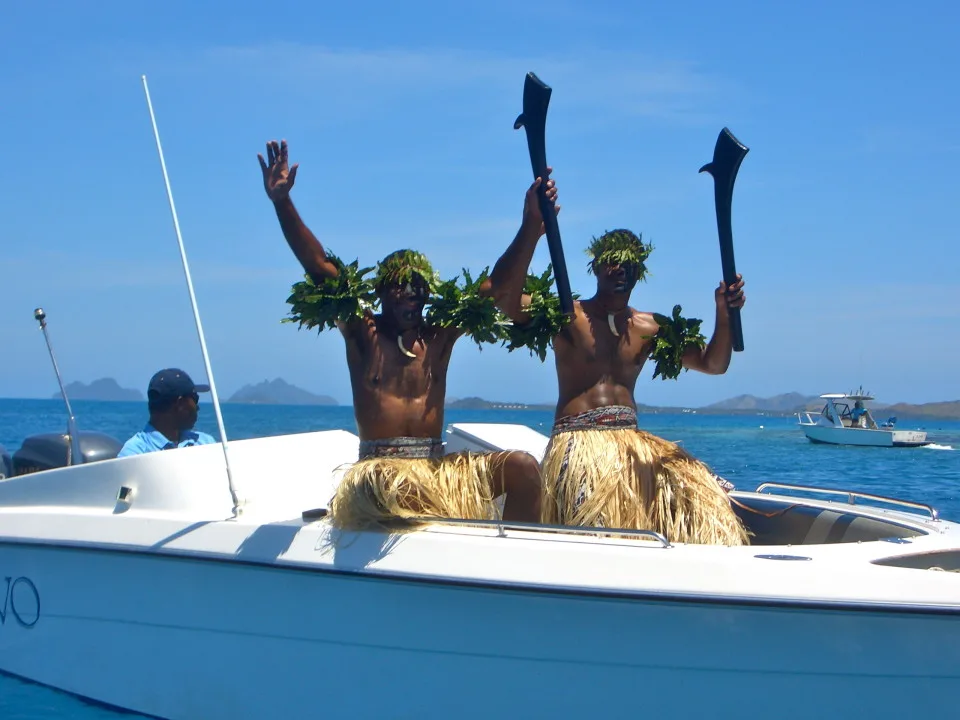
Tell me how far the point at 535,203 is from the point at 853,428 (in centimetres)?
3223

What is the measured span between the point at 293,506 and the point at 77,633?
120 centimetres

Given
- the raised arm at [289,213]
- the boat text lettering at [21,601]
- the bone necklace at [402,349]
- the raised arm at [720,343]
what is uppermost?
the raised arm at [289,213]

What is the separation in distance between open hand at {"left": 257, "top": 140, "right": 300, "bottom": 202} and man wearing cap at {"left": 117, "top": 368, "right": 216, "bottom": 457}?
187 cm

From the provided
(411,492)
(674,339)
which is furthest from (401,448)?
(674,339)

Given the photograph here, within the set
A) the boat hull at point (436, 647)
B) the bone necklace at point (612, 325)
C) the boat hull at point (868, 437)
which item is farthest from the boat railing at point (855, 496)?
the boat hull at point (868, 437)

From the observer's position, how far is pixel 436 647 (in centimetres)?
404

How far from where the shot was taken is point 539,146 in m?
4.65

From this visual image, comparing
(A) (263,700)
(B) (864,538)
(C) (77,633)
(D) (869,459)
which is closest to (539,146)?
(B) (864,538)

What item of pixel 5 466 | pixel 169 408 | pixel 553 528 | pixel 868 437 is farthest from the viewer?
pixel 868 437

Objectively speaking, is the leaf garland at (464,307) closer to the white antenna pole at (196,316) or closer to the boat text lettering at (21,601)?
the white antenna pole at (196,316)

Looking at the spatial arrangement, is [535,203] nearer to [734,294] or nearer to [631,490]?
[734,294]

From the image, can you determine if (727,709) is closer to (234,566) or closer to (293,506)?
(234,566)

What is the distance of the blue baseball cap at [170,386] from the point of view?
6.01 metres

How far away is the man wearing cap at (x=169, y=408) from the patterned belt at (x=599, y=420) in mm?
2272
